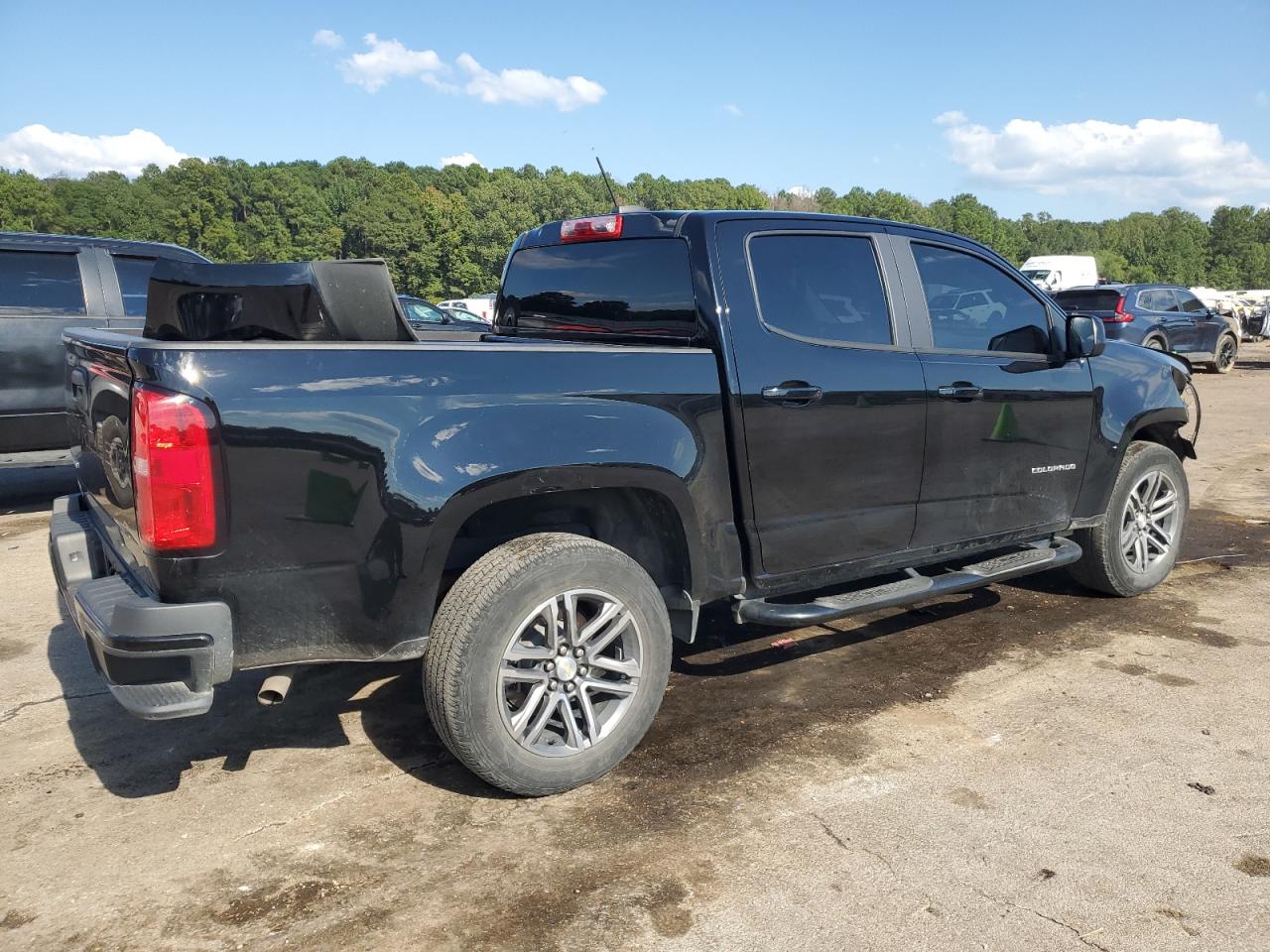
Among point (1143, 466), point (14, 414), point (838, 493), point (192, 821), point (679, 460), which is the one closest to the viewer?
point (192, 821)

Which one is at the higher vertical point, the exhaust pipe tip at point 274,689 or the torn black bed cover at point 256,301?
the torn black bed cover at point 256,301

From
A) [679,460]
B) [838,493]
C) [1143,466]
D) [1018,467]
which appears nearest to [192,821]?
[679,460]

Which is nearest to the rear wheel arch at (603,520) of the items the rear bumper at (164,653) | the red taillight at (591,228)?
the rear bumper at (164,653)

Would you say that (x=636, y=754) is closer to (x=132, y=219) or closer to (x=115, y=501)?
(x=115, y=501)

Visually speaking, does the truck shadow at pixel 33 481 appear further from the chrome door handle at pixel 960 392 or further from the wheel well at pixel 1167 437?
the wheel well at pixel 1167 437

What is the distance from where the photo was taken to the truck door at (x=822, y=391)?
363 cm

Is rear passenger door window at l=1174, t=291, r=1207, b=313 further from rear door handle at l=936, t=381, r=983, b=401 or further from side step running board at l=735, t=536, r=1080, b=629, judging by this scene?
rear door handle at l=936, t=381, r=983, b=401

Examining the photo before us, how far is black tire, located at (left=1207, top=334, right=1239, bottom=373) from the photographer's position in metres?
20.8

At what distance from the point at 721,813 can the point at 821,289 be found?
202 cm

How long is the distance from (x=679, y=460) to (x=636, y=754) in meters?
1.06

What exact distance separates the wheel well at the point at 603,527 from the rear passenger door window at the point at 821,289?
836 millimetres

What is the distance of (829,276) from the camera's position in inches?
157

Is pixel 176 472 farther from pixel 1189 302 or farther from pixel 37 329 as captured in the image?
pixel 1189 302

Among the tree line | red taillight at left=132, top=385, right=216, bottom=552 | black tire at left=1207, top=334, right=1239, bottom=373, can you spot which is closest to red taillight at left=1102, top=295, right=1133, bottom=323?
black tire at left=1207, top=334, right=1239, bottom=373
